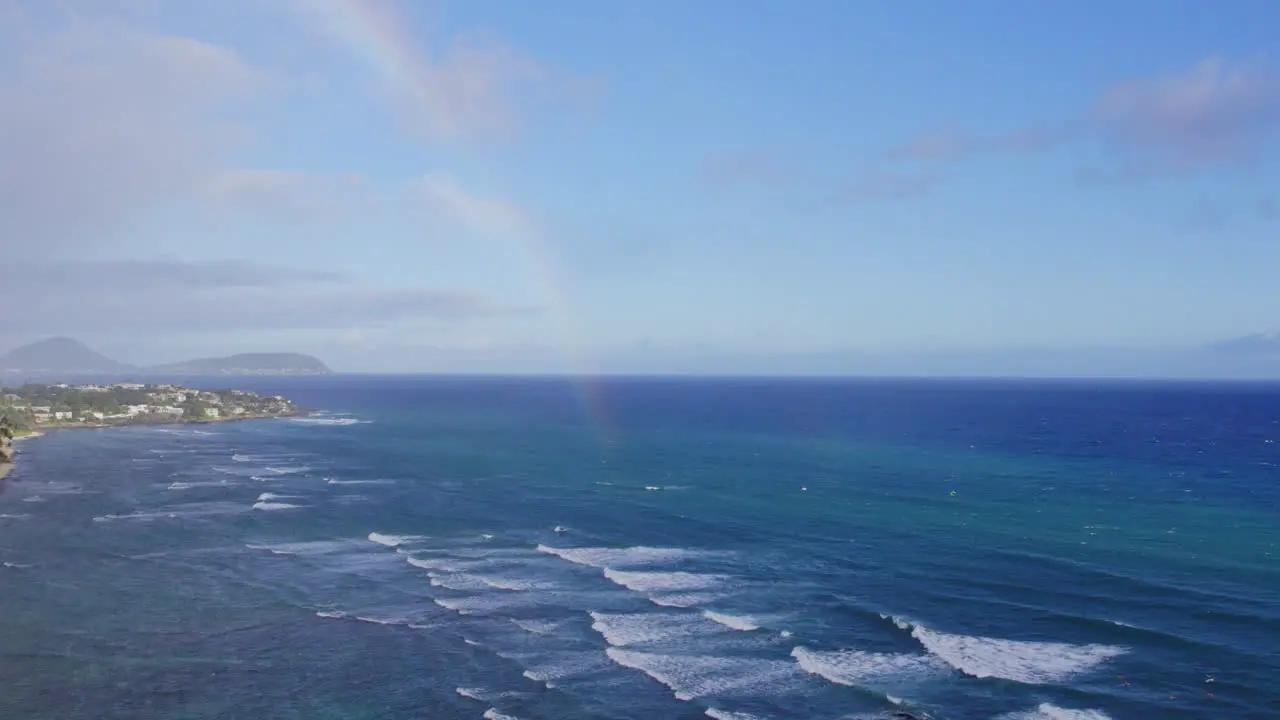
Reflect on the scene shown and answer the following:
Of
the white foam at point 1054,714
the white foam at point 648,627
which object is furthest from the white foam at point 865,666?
the white foam at point 648,627

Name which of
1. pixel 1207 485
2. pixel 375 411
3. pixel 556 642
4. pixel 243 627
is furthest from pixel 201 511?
pixel 375 411

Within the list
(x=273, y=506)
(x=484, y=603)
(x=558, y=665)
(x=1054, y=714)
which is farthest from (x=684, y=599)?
(x=273, y=506)

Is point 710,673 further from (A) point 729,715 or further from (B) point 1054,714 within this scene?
(B) point 1054,714

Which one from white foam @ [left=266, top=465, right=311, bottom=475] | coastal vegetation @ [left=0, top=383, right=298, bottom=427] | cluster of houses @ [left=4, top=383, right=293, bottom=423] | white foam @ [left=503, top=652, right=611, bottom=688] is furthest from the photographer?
cluster of houses @ [left=4, top=383, right=293, bottom=423]

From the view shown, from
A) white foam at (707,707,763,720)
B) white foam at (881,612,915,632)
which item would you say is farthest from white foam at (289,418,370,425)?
white foam at (707,707,763,720)

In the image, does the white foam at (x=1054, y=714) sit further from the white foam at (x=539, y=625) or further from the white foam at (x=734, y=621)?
the white foam at (x=539, y=625)

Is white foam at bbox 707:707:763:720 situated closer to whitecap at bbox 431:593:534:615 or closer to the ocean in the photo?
the ocean

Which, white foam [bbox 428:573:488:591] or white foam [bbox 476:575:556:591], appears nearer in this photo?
white foam [bbox 476:575:556:591]

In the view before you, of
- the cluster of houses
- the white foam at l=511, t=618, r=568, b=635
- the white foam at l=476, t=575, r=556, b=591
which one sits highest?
the cluster of houses
